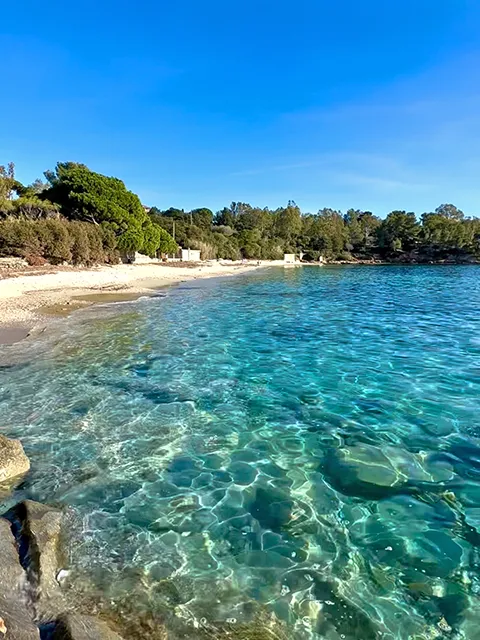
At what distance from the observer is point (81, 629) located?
9.62 ft

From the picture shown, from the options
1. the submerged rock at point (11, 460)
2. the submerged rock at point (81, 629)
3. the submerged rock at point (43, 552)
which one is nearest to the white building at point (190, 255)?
the submerged rock at point (11, 460)

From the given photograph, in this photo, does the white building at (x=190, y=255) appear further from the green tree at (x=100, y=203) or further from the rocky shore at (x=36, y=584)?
the rocky shore at (x=36, y=584)

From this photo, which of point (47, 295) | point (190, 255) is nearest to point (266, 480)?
point (47, 295)

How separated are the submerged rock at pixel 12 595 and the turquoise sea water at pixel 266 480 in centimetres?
55

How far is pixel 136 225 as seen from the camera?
189 feet

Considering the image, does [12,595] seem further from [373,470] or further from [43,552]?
[373,470]

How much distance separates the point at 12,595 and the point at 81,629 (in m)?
0.94

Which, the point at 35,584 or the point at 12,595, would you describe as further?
the point at 35,584

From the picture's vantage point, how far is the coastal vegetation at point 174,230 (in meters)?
42.8

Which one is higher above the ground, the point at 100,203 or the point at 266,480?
the point at 100,203

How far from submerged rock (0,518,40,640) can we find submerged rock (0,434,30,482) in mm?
1316

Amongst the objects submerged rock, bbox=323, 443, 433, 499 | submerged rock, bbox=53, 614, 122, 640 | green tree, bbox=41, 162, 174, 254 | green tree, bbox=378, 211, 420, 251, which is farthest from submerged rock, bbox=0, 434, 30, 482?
green tree, bbox=378, 211, 420, 251

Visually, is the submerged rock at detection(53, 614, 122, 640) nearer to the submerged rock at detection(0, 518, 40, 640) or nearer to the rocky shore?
the rocky shore

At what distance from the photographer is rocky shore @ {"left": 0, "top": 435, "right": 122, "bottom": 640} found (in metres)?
2.92
